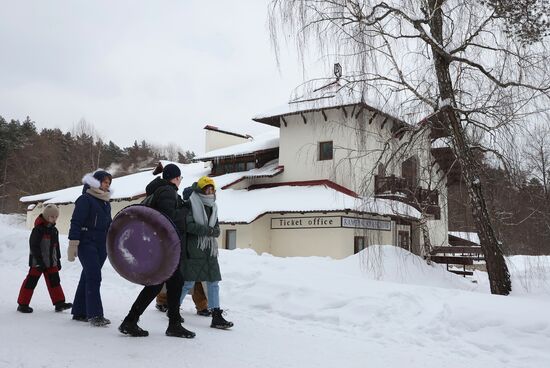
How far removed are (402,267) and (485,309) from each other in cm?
475

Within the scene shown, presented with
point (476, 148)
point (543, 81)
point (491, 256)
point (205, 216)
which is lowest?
point (491, 256)

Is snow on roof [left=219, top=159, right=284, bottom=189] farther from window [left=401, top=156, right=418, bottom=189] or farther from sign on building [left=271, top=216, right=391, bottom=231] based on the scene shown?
window [left=401, top=156, right=418, bottom=189]

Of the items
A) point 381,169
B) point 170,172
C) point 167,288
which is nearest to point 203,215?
point 170,172

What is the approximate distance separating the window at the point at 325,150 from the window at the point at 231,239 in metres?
5.32

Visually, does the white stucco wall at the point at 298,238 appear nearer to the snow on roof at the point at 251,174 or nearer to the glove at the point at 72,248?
the snow on roof at the point at 251,174

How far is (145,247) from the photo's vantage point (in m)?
4.80

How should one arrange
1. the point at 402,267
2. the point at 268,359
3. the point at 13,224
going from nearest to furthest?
1. the point at 268,359
2. the point at 402,267
3. the point at 13,224

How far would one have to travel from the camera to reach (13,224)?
156ft

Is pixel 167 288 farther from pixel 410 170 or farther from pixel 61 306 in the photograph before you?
pixel 410 170

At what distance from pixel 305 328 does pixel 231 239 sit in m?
15.8

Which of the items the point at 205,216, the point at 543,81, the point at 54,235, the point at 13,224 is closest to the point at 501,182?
the point at 543,81

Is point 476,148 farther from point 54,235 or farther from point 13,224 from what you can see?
point 13,224

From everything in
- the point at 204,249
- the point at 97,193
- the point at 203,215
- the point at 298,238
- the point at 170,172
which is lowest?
the point at 298,238

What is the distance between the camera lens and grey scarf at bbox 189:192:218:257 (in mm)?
5762
